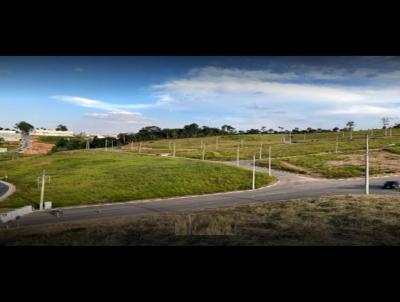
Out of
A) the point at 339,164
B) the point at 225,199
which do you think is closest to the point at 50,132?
the point at 225,199

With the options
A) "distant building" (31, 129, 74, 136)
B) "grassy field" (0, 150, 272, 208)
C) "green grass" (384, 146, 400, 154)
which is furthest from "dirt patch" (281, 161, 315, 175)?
"distant building" (31, 129, 74, 136)

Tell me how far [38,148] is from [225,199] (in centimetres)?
512

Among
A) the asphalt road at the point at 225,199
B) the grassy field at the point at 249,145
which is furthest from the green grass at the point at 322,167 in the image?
the asphalt road at the point at 225,199

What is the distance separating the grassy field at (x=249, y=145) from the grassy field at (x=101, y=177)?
0.42 metres

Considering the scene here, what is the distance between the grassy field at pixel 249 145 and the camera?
9.05m

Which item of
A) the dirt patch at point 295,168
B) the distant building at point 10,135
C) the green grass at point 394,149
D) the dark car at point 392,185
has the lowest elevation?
the dark car at point 392,185

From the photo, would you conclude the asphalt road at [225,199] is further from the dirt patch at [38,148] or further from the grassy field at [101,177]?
the dirt patch at [38,148]

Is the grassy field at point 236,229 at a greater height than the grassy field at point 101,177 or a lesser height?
lesser

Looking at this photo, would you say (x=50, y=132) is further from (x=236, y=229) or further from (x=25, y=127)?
(x=236, y=229)

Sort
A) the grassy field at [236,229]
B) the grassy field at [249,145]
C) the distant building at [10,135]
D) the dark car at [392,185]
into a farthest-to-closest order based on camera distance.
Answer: the dark car at [392,185]
the grassy field at [249,145]
the distant building at [10,135]
the grassy field at [236,229]

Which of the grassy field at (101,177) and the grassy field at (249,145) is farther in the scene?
the grassy field at (249,145)
